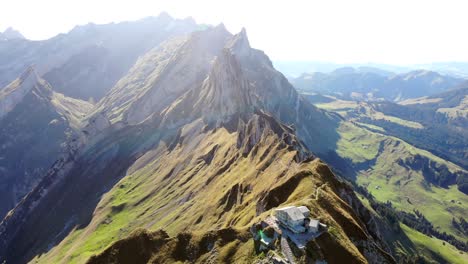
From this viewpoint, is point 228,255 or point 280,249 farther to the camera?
point 228,255

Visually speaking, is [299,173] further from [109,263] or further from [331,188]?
[109,263]

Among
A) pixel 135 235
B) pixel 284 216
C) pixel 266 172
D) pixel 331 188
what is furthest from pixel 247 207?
pixel 284 216

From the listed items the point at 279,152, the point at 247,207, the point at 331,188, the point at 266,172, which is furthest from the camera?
the point at 279,152

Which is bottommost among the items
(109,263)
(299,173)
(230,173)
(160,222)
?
(160,222)

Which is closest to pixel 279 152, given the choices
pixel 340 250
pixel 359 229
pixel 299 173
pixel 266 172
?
pixel 266 172

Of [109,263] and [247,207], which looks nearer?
[109,263]

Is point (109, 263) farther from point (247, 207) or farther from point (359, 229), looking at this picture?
point (359, 229)

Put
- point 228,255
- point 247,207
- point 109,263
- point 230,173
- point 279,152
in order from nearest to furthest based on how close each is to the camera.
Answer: point 228,255
point 109,263
point 247,207
point 279,152
point 230,173

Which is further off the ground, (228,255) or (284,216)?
(284,216)

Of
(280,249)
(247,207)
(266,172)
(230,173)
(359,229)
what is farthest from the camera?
(230,173)
